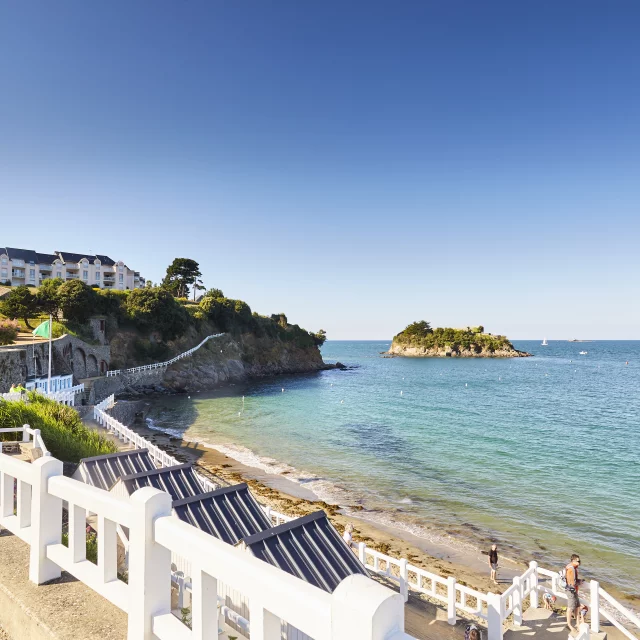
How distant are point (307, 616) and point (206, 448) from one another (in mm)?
29155

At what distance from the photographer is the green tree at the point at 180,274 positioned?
352 feet

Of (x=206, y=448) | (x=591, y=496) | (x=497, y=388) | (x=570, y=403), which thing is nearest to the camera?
(x=591, y=496)

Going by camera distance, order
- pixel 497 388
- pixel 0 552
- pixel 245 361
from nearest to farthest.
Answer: pixel 0 552 < pixel 497 388 < pixel 245 361

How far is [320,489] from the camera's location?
2175cm

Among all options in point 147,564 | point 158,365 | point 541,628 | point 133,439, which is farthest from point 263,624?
point 158,365

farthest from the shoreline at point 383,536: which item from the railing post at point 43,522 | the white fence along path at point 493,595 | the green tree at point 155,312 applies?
the green tree at point 155,312

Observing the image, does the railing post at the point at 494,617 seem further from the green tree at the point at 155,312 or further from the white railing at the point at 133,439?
the green tree at the point at 155,312

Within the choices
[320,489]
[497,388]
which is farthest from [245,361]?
[320,489]

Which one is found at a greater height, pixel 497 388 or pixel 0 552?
pixel 0 552

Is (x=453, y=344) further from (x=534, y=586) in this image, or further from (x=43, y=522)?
(x=43, y=522)

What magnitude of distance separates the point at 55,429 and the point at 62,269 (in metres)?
86.4

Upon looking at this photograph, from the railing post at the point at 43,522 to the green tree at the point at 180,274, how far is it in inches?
4247

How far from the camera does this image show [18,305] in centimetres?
4694

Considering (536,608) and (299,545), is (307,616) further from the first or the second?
(536,608)
